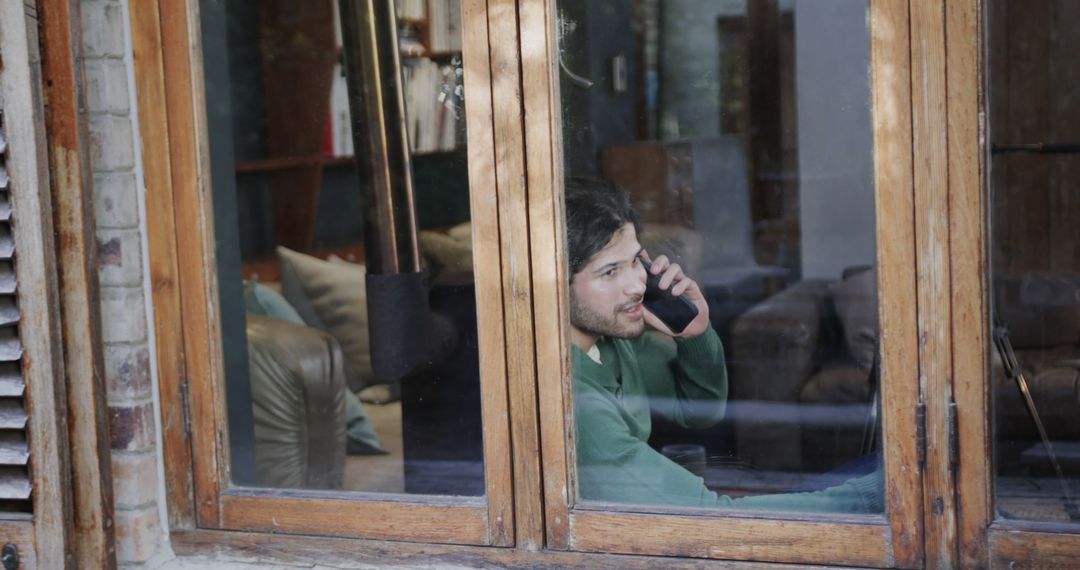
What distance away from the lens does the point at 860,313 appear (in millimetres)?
1938

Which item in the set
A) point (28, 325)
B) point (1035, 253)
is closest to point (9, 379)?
point (28, 325)

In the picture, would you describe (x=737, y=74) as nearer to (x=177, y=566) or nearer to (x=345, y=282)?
(x=345, y=282)

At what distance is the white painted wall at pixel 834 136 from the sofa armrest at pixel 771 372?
0.13m

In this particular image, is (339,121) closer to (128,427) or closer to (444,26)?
(444,26)

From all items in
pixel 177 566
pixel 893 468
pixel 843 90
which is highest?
pixel 843 90

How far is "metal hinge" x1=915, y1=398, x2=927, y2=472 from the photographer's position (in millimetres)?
1743

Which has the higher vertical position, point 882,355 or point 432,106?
point 432,106

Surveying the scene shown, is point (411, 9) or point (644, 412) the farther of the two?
point (411, 9)

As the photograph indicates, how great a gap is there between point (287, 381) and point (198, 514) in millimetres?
383

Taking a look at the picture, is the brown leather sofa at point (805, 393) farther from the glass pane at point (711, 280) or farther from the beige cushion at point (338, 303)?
the beige cushion at point (338, 303)

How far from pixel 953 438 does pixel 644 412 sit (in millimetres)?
535

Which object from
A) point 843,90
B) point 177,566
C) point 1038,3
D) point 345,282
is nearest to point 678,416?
point 843,90

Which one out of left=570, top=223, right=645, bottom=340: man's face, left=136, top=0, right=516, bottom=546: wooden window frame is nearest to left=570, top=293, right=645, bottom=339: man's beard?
left=570, top=223, right=645, bottom=340: man's face

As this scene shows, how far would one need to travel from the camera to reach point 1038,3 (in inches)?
130
